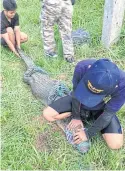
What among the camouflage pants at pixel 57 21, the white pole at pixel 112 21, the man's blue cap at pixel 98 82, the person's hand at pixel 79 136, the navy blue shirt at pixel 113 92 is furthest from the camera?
the white pole at pixel 112 21

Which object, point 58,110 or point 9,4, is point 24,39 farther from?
point 58,110

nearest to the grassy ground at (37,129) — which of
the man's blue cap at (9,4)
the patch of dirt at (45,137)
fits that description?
the patch of dirt at (45,137)

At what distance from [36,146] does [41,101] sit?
66 cm

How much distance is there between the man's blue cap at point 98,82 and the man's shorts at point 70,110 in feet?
1.78

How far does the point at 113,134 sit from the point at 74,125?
0.41 metres

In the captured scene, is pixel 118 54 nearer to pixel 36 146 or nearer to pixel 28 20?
pixel 28 20

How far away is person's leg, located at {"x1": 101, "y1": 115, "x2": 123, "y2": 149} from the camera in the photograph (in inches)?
132

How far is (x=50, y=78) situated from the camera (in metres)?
4.21

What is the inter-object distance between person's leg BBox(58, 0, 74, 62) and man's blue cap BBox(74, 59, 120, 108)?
5.10 feet

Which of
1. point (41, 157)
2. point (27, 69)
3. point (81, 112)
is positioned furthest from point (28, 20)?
point (41, 157)

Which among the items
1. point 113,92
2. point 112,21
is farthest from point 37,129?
point 112,21

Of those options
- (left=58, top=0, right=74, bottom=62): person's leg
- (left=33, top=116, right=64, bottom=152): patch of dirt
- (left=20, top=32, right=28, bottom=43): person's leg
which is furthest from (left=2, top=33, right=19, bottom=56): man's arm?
(left=33, top=116, right=64, bottom=152): patch of dirt

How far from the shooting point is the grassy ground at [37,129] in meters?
3.24

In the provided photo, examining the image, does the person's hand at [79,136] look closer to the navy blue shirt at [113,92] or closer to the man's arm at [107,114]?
the man's arm at [107,114]
